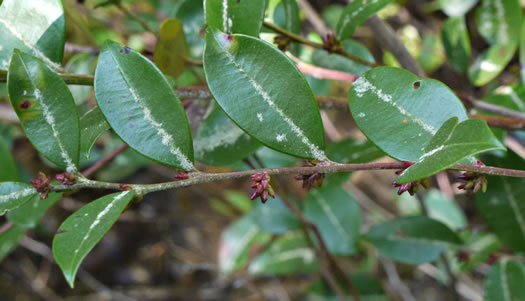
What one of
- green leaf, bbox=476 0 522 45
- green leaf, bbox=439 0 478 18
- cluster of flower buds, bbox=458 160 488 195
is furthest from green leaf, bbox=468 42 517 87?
cluster of flower buds, bbox=458 160 488 195

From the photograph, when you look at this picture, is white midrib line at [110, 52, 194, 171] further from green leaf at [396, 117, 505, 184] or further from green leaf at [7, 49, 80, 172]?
green leaf at [396, 117, 505, 184]

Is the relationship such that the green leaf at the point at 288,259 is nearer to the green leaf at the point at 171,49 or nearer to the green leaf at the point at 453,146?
the green leaf at the point at 171,49

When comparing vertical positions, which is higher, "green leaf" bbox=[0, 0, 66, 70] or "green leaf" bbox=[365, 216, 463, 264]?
"green leaf" bbox=[0, 0, 66, 70]

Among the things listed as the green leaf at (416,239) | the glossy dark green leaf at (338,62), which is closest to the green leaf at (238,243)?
the green leaf at (416,239)

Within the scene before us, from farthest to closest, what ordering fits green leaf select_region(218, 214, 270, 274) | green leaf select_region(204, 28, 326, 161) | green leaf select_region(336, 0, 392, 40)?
1. green leaf select_region(218, 214, 270, 274)
2. green leaf select_region(336, 0, 392, 40)
3. green leaf select_region(204, 28, 326, 161)

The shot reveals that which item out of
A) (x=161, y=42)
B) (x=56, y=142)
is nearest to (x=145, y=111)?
(x=56, y=142)

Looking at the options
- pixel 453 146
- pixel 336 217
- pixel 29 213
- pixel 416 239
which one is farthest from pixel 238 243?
pixel 453 146
